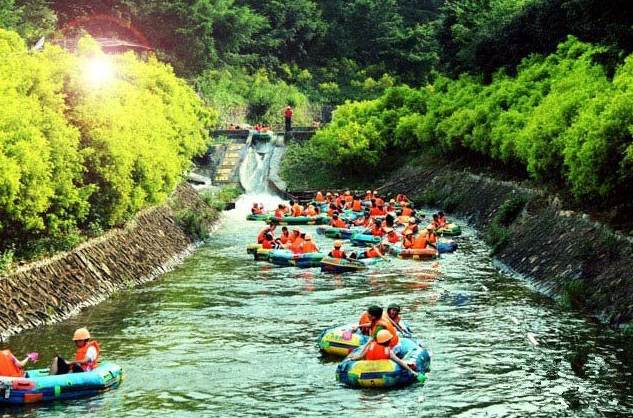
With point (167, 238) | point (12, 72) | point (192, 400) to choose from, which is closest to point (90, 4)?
point (167, 238)

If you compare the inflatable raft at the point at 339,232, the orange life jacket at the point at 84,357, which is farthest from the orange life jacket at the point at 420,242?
the orange life jacket at the point at 84,357

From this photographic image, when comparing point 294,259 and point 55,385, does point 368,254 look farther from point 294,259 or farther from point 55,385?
point 55,385

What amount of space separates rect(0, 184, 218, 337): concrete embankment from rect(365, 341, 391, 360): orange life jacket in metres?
9.03

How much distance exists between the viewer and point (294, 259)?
43.7m

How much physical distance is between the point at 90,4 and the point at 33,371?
238 feet

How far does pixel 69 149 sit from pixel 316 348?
1027 cm

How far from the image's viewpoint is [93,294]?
1329 inches

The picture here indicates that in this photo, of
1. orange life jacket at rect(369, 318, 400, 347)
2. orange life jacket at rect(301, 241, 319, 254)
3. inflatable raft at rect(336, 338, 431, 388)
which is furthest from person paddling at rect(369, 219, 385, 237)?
inflatable raft at rect(336, 338, 431, 388)

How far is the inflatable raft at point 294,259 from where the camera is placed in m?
43.4

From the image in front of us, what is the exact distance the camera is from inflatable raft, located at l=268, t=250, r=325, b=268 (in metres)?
43.4

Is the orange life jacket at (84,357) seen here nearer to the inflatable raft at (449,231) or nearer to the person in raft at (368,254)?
the person in raft at (368,254)

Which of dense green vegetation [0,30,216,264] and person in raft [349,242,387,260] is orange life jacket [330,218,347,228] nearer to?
dense green vegetation [0,30,216,264]

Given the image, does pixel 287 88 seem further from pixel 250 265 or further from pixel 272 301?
pixel 272 301

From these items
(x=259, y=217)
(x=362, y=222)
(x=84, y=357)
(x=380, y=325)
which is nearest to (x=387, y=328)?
(x=380, y=325)
